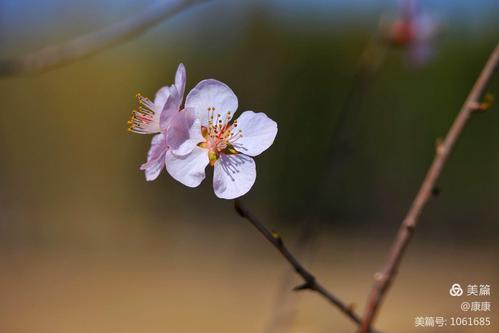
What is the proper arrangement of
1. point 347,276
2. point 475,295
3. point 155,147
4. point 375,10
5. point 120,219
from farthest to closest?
point 120,219 < point 375,10 < point 347,276 < point 475,295 < point 155,147

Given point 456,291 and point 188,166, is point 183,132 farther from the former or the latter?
point 456,291

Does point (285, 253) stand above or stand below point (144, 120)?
below

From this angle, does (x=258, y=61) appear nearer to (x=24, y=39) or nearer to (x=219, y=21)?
(x=219, y=21)

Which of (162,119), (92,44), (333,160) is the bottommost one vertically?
(333,160)

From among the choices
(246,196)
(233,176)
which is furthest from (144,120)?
(246,196)

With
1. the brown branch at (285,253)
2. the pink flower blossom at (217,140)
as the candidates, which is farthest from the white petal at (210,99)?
the brown branch at (285,253)

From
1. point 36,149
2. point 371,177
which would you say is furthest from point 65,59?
point 36,149

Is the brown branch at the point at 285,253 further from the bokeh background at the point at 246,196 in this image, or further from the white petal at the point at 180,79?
the bokeh background at the point at 246,196
